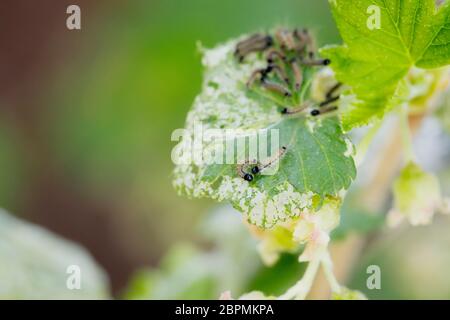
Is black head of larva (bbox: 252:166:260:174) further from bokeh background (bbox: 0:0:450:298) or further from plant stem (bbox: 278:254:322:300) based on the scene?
bokeh background (bbox: 0:0:450:298)

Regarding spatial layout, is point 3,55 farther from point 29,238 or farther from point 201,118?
point 201,118

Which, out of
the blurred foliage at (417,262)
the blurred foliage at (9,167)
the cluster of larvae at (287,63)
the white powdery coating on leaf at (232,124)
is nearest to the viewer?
the white powdery coating on leaf at (232,124)

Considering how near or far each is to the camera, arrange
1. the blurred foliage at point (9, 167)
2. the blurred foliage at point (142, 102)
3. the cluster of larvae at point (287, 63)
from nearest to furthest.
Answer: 1. the cluster of larvae at point (287, 63)
2. the blurred foliage at point (142, 102)
3. the blurred foliage at point (9, 167)

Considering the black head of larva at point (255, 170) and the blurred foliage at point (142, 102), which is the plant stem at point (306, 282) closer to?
the black head of larva at point (255, 170)

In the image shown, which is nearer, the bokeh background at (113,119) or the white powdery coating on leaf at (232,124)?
the white powdery coating on leaf at (232,124)

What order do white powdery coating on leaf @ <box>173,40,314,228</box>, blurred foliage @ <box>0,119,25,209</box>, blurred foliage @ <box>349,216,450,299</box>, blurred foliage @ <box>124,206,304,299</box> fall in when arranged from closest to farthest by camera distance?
white powdery coating on leaf @ <box>173,40,314,228</box> → blurred foliage @ <box>124,206,304,299</box> → blurred foliage @ <box>349,216,450,299</box> → blurred foliage @ <box>0,119,25,209</box>

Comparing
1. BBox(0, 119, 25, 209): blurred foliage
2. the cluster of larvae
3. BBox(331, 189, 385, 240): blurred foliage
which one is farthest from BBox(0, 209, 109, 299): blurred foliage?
BBox(0, 119, 25, 209): blurred foliage

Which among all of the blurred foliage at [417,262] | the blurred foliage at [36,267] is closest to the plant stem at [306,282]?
the blurred foliage at [36,267]
